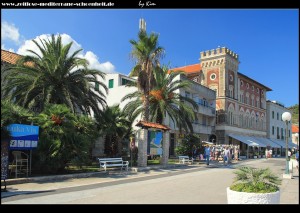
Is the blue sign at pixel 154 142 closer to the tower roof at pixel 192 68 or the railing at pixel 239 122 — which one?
the railing at pixel 239 122

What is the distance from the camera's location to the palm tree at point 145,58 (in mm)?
24141

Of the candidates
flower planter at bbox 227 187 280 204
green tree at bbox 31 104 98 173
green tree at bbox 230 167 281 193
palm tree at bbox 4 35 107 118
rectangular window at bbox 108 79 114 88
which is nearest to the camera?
flower planter at bbox 227 187 280 204

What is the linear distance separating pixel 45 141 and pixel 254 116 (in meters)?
50.3

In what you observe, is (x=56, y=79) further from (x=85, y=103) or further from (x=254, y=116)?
(x=254, y=116)

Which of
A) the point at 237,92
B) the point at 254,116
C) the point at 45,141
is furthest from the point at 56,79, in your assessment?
the point at 254,116

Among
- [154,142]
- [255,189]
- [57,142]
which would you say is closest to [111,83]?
[154,142]

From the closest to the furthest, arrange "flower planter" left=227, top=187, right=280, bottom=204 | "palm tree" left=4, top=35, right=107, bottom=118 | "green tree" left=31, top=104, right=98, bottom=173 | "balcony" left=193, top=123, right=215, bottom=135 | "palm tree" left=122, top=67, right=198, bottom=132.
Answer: "flower planter" left=227, top=187, right=280, bottom=204
"green tree" left=31, top=104, right=98, bottom=173
"palm tree" left=4, top=35, right=107, bottom=118
"palm tree" left=122, top=67, right=198, bottom=132
"balcony" left=193, top=123, right=215, bottom=135

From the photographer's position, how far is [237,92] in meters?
53.0

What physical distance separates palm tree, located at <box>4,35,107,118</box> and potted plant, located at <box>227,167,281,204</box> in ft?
41.1

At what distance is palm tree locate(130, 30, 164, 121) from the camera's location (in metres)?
24.1

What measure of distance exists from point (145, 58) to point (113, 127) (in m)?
6.24

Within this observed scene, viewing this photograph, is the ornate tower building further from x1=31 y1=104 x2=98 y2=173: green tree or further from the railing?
x1=31 y1=104 x2=98 y2=173: green tree

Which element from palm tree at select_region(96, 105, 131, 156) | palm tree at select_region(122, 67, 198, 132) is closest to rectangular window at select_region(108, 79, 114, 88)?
palm tree at select_region(96, 105, 131, 156)

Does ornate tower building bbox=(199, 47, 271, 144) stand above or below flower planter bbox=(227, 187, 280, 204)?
above
